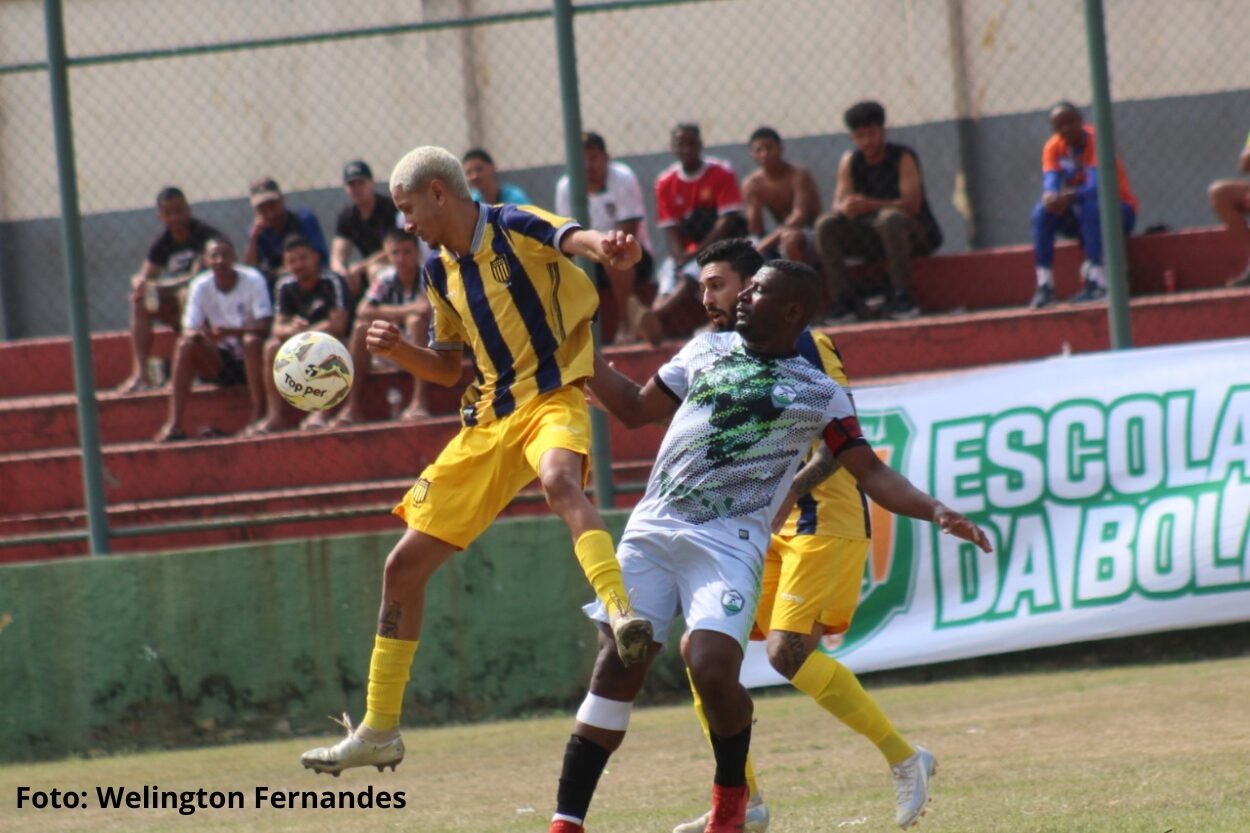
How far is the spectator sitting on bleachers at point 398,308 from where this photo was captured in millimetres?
12117

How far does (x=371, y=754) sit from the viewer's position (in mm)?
6766

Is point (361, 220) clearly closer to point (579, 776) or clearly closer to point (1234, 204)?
point (1234, 204)

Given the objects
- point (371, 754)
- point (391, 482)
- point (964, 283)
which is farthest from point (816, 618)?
point (964, 283)

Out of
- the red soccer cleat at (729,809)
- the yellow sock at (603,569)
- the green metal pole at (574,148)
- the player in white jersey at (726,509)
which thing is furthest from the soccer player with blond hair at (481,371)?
the green metal pole at (574,148)

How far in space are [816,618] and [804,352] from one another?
3.44 feet

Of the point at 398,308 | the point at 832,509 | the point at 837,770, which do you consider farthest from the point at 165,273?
the point at 832,509

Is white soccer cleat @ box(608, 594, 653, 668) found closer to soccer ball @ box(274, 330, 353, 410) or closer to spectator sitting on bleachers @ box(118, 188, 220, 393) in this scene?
soccer ball @ box(274, 330, 353, 410)

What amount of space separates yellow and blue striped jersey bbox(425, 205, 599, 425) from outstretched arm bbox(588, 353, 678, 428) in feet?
0.67

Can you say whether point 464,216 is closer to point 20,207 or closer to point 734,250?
point 734,250

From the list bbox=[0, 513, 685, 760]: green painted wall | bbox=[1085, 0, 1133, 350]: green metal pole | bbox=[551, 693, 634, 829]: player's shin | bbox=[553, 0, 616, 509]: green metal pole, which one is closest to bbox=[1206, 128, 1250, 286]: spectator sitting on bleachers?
bbox=[1085, 0, 1133, 350]: green metal pole

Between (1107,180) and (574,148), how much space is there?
3003 mm

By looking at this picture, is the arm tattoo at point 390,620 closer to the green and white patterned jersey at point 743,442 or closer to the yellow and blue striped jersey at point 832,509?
the green and white patterned jersey at point 743,442

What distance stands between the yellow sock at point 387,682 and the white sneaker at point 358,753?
0.04m

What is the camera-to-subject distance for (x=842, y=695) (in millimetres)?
6742
